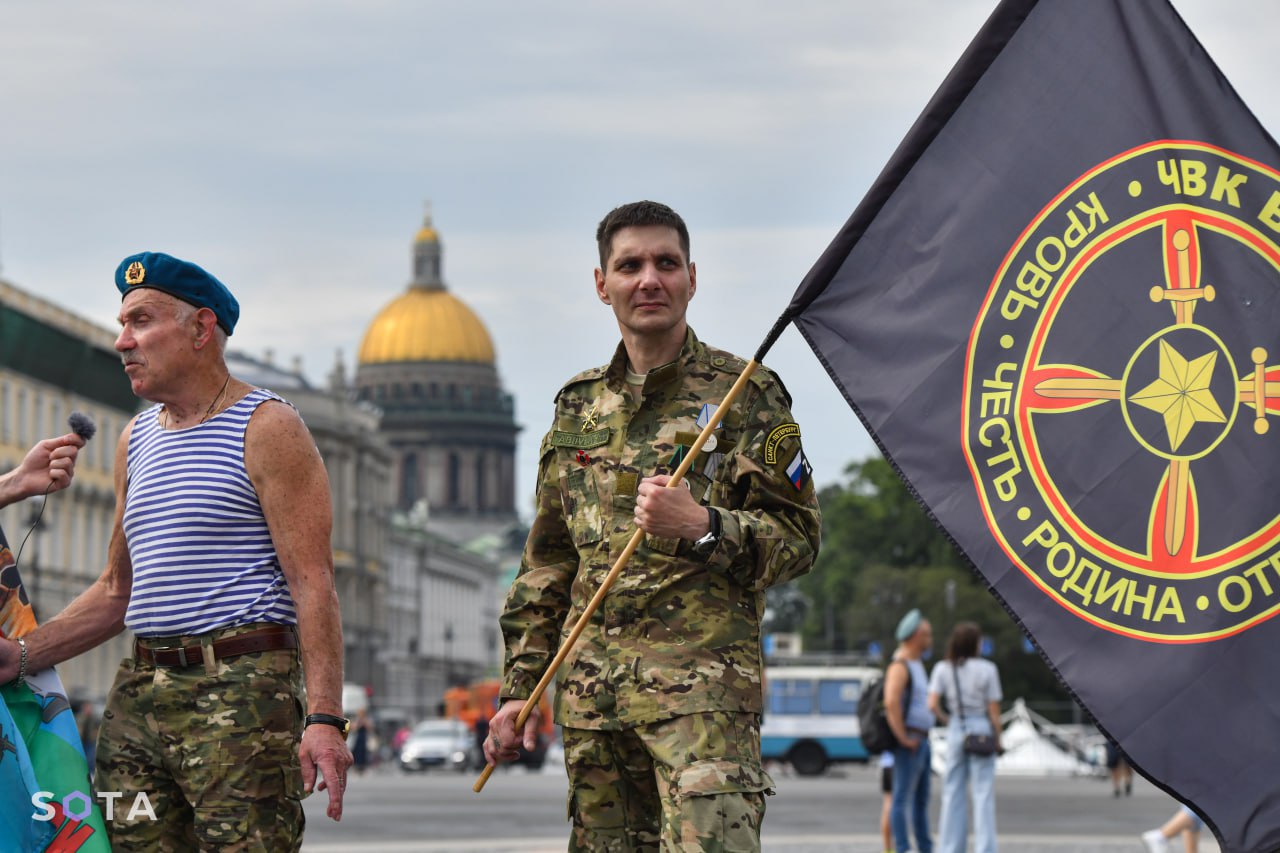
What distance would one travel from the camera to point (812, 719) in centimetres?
5016

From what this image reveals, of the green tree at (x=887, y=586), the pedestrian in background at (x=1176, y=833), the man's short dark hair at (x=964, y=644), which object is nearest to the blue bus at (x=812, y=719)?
the green tree at (x=887, y=586)

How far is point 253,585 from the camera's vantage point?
565cm

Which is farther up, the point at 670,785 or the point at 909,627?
the point at 909,627

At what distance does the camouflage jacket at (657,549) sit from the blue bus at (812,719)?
43.8m

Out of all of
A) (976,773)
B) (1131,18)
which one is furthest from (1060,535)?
(976,773)

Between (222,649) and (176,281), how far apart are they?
33.8 inches

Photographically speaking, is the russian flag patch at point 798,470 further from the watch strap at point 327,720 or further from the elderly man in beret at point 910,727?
the elderly man in beret at point 910,727

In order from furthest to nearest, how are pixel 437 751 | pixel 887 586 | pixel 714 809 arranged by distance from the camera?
1. pixel 887 586
2. pixel 437 751
3. pixel 714 809

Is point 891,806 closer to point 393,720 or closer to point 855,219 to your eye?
point 855,219

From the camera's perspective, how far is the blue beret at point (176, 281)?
581 cm

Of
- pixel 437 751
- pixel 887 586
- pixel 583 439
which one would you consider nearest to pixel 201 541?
pixel 583 439

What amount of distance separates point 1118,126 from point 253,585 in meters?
2.16

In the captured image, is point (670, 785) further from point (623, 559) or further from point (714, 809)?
point (623, 559)

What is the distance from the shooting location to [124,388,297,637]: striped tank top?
18.4 ft
